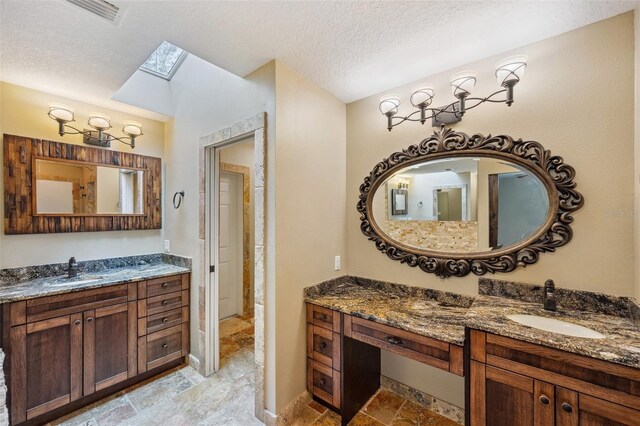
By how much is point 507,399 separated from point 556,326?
0.48 meters

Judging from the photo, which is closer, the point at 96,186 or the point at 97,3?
the point at 97,3

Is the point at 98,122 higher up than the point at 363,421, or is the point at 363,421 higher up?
the point at 98,122

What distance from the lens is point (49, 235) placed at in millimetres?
2342

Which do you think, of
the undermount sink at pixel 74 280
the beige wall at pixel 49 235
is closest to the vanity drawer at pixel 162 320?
the undermount sink at pixel 74 280

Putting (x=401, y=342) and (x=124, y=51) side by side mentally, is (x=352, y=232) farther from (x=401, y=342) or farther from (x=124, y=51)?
(x=124, y=51)

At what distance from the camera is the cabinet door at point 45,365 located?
5.74 feet

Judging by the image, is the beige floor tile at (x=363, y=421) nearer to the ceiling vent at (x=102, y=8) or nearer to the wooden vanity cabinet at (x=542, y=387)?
the wooden vanity cabinet at (x=542, y=387)

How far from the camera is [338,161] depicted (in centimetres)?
246

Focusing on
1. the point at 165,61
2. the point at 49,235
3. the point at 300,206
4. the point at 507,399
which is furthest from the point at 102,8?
the point at 507,399

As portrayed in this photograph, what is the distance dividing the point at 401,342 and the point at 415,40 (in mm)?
1921

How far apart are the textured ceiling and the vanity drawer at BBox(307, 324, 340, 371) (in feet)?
6.60

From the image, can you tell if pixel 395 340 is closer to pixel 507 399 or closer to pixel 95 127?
pixel 507 399

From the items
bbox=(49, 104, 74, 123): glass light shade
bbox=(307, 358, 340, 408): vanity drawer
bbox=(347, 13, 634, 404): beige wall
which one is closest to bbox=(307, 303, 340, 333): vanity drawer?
bbox=(307, 358, 340, 408): vanity drawer

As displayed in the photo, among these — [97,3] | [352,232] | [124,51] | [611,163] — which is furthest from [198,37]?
[611,163]
